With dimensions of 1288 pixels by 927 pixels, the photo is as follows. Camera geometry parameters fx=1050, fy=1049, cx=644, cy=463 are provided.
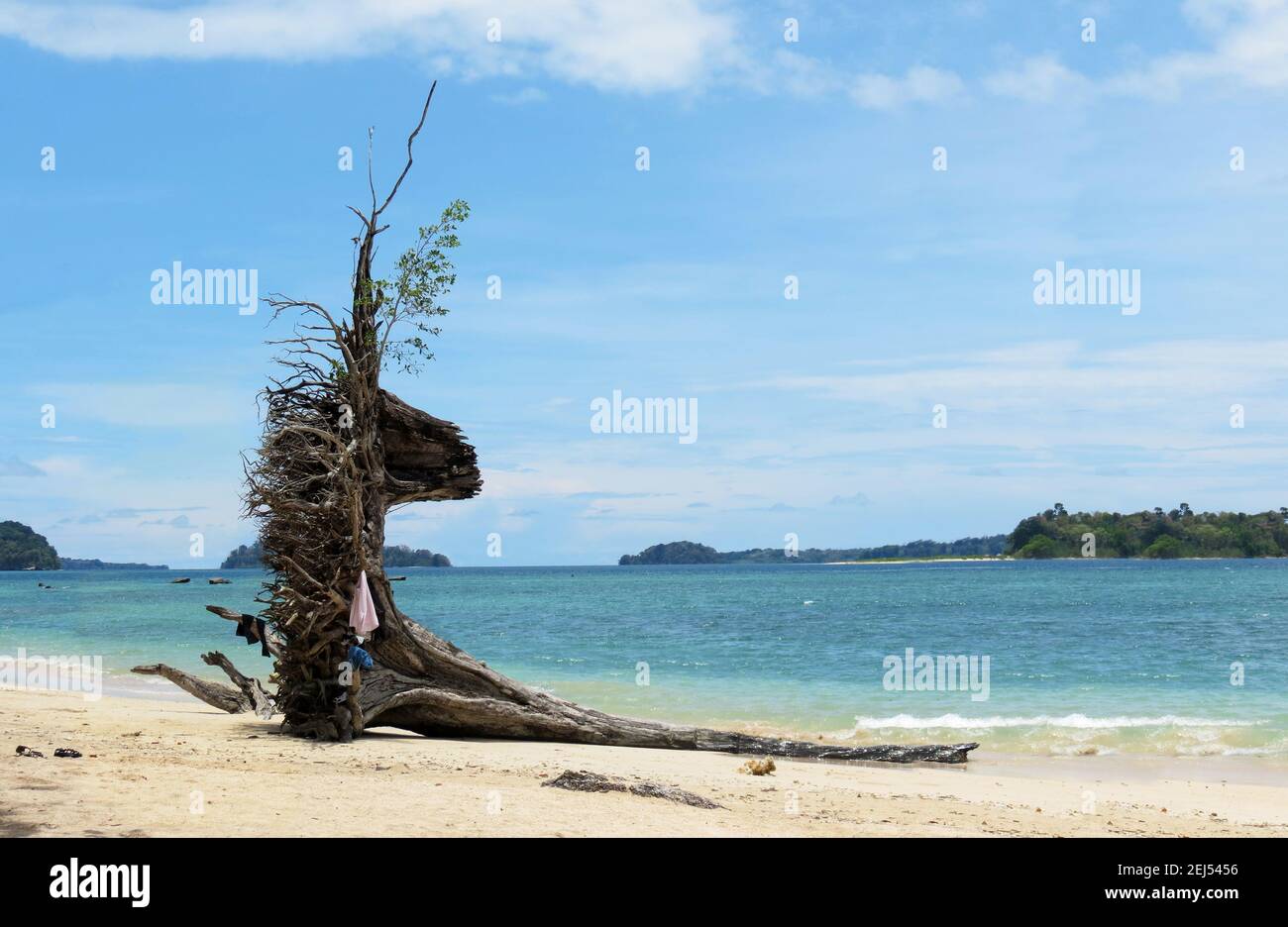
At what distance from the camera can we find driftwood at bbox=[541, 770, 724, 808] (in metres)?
9.59

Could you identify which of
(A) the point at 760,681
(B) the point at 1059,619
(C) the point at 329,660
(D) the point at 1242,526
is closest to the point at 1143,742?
(A) the point at 760,681

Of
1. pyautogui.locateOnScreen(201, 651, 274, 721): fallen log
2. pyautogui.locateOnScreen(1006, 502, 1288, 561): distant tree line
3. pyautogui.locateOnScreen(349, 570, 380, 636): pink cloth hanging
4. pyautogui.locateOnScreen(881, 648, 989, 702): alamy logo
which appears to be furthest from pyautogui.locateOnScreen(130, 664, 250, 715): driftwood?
pyautogui.locateOnScreen(1006, 502, 1288, 561): distant tree line

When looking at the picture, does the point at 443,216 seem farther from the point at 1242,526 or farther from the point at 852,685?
the point at 1242,526

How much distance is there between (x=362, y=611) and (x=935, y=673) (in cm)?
1834

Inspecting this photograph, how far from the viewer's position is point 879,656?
3125cm

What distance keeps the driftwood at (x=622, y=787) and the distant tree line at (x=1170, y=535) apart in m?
155

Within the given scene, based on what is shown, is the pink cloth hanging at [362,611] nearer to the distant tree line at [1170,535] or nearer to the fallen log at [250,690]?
the fallen log at [250,690]

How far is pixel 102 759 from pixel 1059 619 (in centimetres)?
4354

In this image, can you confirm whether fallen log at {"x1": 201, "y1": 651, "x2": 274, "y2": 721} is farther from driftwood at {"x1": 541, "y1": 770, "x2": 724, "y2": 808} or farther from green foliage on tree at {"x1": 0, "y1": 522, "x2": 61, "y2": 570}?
green foliage on tree at {"x1": 0, "y1": 522, "x2": 61, "y2": 570}

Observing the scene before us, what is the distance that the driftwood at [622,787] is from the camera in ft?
31.5

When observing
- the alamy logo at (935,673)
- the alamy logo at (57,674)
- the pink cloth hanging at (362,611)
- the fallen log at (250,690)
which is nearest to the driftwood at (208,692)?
the fallen log at (250,690)

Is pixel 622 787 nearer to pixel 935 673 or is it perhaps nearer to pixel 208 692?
pixel 208 692

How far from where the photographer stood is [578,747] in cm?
1391
